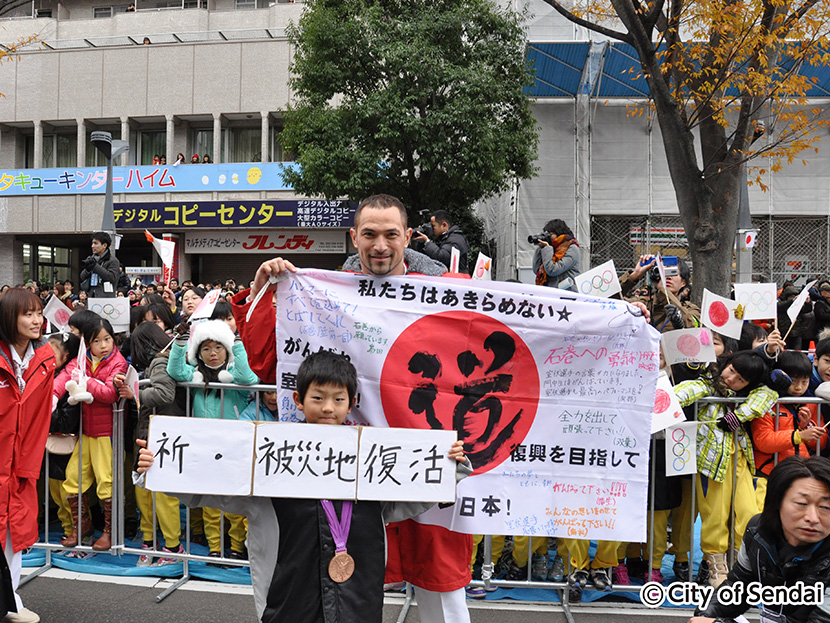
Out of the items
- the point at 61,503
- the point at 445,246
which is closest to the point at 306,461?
the point at 61,503

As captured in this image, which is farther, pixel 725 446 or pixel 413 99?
pixel 413 99

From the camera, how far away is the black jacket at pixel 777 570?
2395mm

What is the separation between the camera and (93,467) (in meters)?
4.38

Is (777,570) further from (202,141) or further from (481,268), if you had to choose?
(202,141)

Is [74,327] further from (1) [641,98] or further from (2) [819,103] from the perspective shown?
(2) [819,103]

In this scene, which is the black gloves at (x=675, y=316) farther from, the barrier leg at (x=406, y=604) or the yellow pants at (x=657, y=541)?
the barrier leg at (x=406, y=604)

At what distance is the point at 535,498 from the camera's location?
9.49ft

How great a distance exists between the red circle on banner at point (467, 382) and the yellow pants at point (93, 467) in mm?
2621

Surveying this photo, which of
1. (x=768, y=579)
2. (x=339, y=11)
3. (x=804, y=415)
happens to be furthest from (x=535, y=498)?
(x=339, y=11)

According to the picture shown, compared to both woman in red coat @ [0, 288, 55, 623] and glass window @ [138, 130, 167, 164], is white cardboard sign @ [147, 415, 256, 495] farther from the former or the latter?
glass window @ [138, 130, 167, 164]

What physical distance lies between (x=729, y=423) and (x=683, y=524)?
814 millimetres

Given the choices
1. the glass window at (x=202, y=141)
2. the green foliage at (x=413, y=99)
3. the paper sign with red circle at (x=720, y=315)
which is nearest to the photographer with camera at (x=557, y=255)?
the paper sign with red circle at (x=720, y=315)

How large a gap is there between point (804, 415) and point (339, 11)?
45.0 ft

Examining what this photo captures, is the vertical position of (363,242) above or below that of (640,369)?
above
